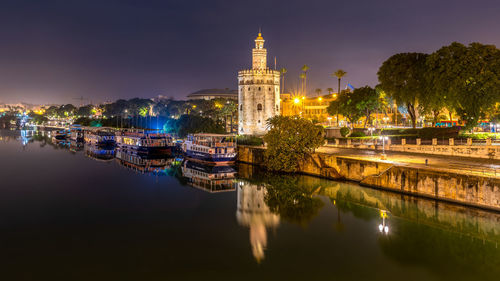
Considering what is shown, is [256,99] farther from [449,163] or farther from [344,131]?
[449,163]

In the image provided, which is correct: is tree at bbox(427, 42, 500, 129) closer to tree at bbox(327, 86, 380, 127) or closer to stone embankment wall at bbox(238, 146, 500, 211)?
stone embankment wall at bbox(238, 146, 500, 211)

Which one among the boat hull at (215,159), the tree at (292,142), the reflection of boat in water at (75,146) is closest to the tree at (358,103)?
the tree at (292,142)

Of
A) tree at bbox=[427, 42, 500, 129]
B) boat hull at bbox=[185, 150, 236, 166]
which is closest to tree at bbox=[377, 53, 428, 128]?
tree at bbox=[427, 42, 500, 129]

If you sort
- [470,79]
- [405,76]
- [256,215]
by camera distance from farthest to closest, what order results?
[405,76], [470,79], [256,215]

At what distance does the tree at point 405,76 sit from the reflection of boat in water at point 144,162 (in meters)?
31.6

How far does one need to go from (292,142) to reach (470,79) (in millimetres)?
18653

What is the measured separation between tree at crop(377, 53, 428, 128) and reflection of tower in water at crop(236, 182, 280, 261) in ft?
78.6

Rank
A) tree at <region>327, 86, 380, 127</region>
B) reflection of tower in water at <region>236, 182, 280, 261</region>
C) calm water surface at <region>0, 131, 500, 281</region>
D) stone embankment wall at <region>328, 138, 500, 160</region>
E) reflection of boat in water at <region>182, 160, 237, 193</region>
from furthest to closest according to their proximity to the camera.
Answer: tree at <region>327, 86, 380, 127</region> → reflection of boat in water at <region>182, 160, 237, 193</region> → stone embankment wall at <region>328, 138, 500, 160</region> → reflection of tower in water at <region>236, 182, 280, 261</region> → calm water surface at <region>0, 131, 500, 281</region>

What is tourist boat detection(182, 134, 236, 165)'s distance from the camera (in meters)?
48.3

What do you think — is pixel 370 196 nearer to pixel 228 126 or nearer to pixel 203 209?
pixel 203 209

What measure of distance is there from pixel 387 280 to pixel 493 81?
2860cm

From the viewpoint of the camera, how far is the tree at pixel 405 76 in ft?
151

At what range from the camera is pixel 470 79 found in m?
37.5

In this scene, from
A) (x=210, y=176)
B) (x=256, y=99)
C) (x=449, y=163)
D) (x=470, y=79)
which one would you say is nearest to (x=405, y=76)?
(x=470, y=79)
